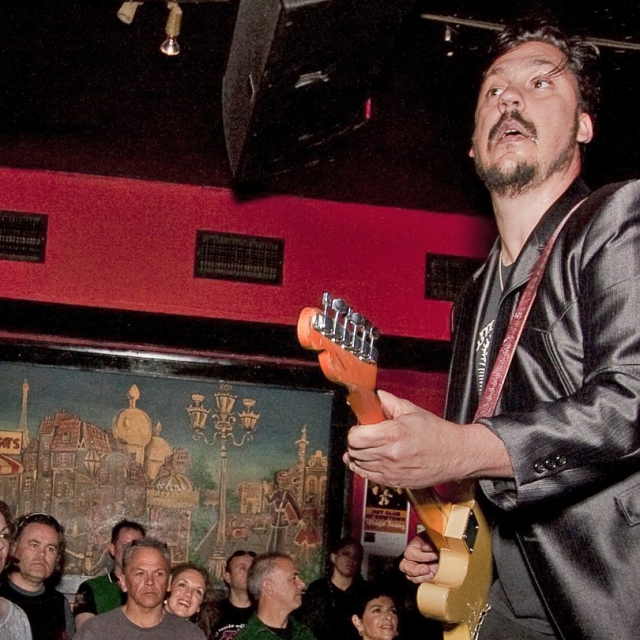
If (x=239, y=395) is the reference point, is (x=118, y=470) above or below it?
below

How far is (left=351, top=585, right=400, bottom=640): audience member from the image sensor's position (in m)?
5.80

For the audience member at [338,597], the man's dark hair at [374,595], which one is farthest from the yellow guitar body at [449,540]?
the audience member at [338,597]

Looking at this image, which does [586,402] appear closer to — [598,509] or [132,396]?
[598,509]

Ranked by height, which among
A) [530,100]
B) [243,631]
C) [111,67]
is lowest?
[243,631]

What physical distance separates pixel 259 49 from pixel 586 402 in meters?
2.54

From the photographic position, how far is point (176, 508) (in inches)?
274

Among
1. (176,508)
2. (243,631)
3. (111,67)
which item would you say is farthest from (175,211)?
(243,631)

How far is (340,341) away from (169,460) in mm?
5704

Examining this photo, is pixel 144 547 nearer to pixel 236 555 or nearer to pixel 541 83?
pixel 236 555

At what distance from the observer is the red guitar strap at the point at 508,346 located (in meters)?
1.67

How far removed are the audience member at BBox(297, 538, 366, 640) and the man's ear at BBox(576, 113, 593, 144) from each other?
16.5 feet

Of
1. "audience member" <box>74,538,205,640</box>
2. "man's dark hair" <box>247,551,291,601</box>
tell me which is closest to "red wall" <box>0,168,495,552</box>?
"man's dark hair" <box>247,551,291,601</box>

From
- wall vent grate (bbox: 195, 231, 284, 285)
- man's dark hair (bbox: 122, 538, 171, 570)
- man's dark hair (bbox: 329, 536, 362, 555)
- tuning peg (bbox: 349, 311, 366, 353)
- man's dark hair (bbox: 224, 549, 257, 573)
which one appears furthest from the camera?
wall vent grate (bbox: 195, 231, 284, 285)

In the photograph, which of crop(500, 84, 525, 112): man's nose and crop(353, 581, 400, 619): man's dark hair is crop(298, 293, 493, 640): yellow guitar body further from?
crop(353, 581, 400, 619): man's dark hair
